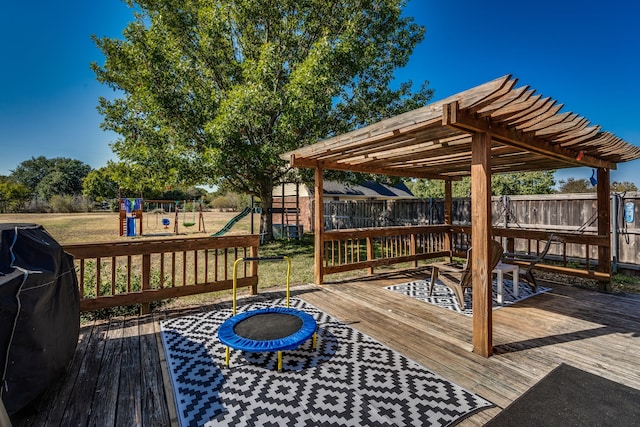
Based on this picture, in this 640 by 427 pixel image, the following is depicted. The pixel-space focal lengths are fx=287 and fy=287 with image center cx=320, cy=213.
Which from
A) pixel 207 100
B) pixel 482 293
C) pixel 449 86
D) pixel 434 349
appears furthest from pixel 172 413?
pixel 449 86

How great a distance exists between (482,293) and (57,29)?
14466mm

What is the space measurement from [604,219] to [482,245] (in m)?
4.00

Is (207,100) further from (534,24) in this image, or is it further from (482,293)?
(534,24)

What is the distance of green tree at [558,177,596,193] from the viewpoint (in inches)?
870

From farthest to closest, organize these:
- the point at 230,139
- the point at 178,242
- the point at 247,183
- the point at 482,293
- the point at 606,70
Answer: the point at 606,70
the point at 247,183
the point at 230,139
the point at 178,242
the point at 482,293

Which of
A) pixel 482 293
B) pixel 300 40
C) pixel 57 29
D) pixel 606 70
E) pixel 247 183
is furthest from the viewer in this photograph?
pixel 606 70

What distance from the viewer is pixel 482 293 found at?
2902mm

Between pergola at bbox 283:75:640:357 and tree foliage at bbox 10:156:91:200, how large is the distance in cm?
4887

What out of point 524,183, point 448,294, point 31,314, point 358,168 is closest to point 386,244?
point 358,168

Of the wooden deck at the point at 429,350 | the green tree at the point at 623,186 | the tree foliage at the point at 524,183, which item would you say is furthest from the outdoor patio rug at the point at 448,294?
the green tree at the point at 623,186

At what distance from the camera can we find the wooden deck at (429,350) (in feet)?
6.75

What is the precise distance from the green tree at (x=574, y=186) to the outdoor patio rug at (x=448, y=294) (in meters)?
23.4

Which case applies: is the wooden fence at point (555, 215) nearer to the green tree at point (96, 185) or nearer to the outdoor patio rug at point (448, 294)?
the outdoor patio rug at point (448, 294)

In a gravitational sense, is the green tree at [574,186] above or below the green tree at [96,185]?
below
